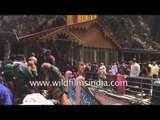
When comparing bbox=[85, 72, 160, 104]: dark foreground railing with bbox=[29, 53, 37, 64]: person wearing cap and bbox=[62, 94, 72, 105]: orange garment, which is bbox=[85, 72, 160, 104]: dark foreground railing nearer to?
bbox=[62, 94, 72, 105]: orange garment

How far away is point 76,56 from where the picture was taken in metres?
7.50

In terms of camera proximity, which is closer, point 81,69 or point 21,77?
point 21,77

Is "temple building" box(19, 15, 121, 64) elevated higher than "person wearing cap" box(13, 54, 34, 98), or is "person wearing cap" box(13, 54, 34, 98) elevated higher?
"temple building" box(19, 15, 121, 64)

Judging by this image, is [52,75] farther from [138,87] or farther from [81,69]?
[138,87]

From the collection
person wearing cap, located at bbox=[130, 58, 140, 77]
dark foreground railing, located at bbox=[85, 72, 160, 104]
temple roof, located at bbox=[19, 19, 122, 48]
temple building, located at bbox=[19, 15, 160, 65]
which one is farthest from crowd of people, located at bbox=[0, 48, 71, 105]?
person wearing cap, located at bbox=[130, 58, 140, 77]

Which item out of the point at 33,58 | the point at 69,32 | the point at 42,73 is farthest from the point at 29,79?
the point at 69,32

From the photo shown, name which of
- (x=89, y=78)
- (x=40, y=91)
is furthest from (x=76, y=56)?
(x=40, y=91)

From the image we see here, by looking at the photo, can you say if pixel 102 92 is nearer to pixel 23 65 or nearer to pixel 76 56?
pixel 76 56

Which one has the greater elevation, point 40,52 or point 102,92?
point 40,52

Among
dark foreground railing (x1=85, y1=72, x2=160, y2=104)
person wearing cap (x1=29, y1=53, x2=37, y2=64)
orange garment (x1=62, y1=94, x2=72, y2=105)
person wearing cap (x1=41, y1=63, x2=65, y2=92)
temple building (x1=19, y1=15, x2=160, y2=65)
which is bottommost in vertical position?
orange garment (x1=62, y1=94, x2=72, y2=105)

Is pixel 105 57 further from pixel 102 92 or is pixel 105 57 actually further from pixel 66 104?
pixel 66 104
